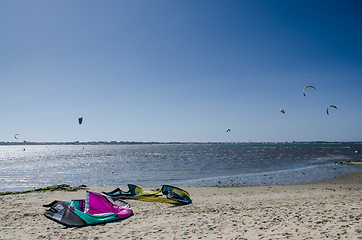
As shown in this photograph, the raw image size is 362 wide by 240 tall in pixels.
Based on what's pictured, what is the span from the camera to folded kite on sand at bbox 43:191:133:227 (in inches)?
310

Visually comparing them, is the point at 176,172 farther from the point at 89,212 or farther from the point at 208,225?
the point at 208,225

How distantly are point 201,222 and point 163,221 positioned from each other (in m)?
1.20

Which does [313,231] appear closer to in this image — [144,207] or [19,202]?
[144,207]

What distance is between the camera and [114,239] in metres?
6.52

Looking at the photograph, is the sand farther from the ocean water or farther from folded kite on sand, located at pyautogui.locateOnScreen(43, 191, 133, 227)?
the ocean water

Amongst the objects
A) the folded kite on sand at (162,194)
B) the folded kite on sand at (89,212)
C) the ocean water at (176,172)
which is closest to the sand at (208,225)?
the folded kite on sand at (89,212)

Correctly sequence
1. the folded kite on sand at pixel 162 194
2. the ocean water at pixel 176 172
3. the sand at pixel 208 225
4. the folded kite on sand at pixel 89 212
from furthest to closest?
the ocean water at pixel 176 172 → the folded kite on sand at pixel 162 194 → the folded kite on sand at pixel 89 212 → the sand at pixel 208 225

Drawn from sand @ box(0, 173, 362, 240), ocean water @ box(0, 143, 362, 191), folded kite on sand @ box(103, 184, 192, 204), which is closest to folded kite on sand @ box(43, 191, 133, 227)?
sand @ box(0, 173, 362, 240)

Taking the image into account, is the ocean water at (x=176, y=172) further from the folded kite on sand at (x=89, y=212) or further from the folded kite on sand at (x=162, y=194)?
the folded kite on sand at (x=89, y=212)

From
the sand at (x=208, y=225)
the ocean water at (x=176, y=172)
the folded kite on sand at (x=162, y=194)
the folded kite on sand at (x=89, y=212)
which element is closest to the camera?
the sand at (x=208, y=225)

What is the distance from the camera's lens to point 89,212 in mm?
8508

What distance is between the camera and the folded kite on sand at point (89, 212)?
7871mm

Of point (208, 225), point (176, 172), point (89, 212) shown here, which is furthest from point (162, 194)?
point (176, 172)

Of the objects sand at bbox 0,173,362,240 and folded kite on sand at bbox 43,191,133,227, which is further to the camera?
folded kite on sand at bbox 43,191,133,227
